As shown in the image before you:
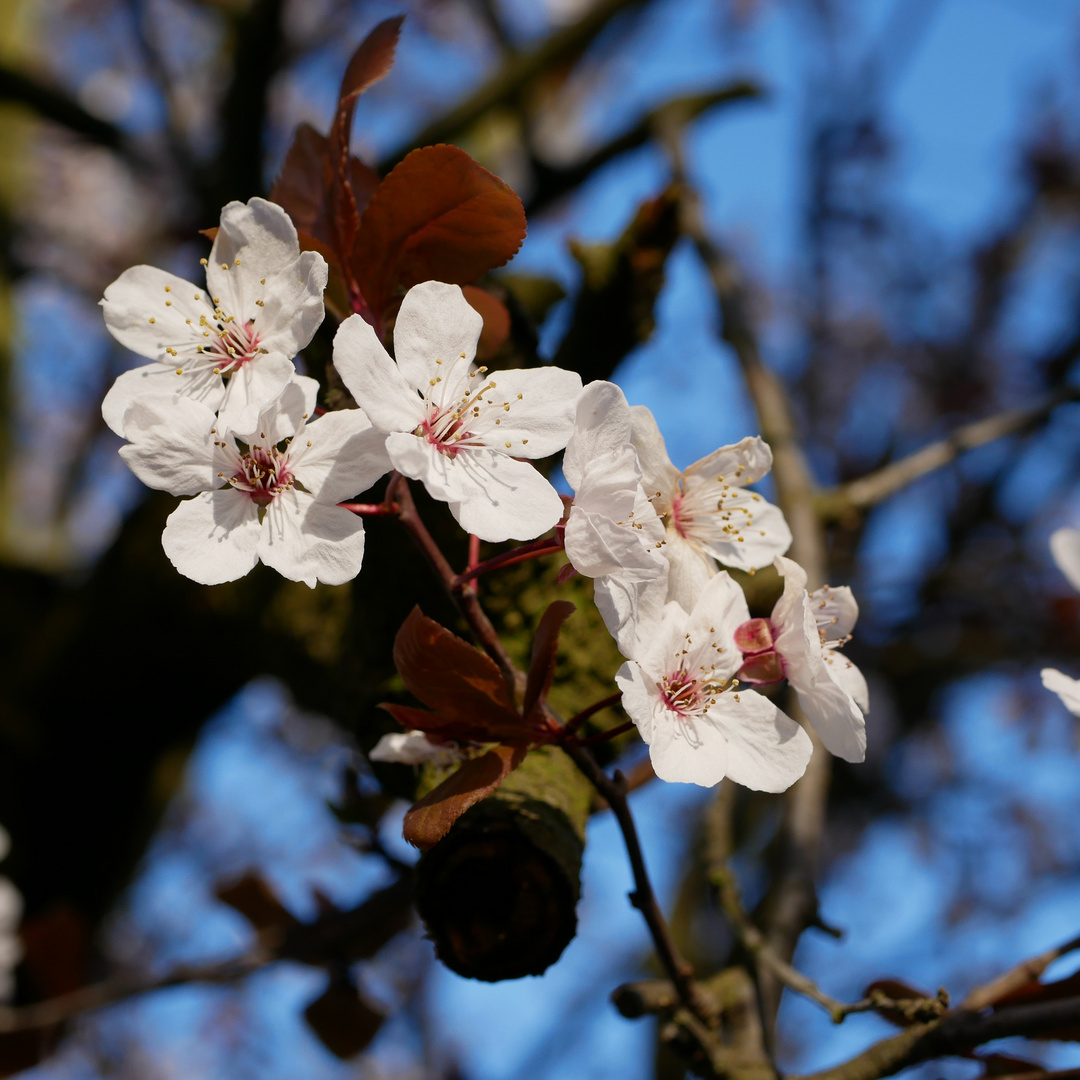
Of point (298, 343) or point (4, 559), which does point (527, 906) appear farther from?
point (4, 559)

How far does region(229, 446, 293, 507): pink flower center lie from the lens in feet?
1.97

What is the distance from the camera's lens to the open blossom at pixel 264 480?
0.57 m

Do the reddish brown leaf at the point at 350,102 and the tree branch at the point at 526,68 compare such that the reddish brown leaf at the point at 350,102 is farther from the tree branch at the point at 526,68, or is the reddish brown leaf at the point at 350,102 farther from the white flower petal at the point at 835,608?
the tree branch at the point at 526,68

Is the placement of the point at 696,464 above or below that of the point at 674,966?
above

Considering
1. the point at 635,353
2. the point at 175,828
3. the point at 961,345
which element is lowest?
the point at 175,828

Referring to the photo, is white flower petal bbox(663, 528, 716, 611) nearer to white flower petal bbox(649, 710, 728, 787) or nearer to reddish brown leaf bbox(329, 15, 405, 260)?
white flower petal bbox(649, 710, 728, 787)

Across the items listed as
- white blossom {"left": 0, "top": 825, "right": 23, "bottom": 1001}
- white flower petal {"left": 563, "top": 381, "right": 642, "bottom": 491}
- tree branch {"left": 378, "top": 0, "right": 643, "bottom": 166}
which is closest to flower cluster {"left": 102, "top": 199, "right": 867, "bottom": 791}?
white flower petal {"left": 563, "top": 381, "right": 642, "bottom": 491}

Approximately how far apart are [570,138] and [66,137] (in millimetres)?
2877

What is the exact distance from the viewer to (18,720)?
1.84m

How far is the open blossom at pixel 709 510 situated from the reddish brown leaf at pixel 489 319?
21 cm

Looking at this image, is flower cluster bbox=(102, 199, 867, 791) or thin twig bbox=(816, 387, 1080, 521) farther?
thin twig bbox=(816, 387, 1080, 521)

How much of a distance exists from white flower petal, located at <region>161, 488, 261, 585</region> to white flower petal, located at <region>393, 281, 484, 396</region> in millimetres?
149

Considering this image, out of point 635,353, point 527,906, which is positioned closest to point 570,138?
point 635,353

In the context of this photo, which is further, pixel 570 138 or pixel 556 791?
pixel 570 138
